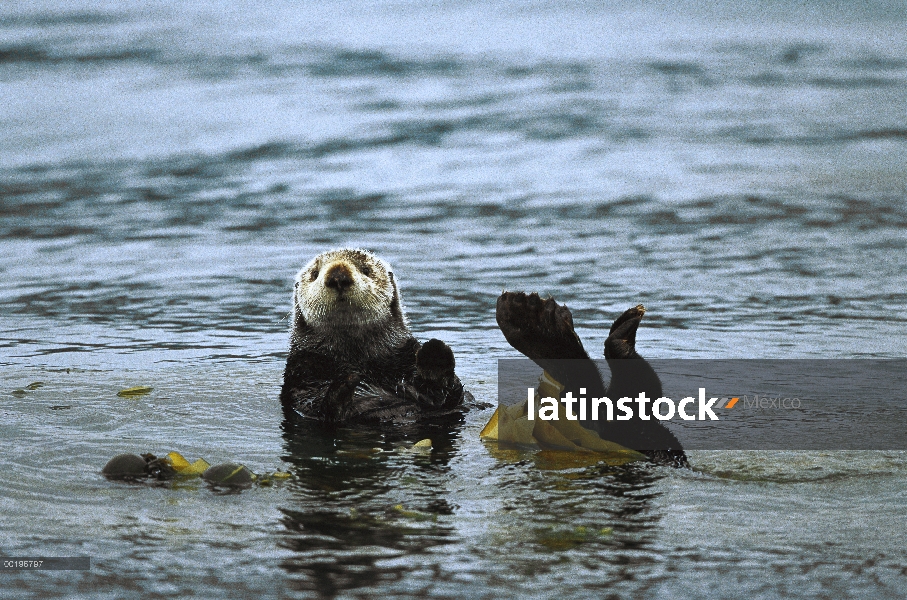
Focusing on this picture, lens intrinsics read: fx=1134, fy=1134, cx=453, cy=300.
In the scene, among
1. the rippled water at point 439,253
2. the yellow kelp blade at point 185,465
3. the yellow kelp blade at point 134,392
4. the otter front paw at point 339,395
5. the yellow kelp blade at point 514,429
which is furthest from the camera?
the yellow kelp blade at point 134,392

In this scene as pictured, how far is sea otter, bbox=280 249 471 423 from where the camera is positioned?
4.62m

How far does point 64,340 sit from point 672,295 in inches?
154

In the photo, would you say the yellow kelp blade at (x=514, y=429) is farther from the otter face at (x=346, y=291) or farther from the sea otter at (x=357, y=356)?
the otter face at (x=346, y=291)

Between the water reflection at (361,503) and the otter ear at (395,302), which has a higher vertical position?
the otter ear at (395,302)

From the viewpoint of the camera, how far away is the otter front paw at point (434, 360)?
4418 millimetres

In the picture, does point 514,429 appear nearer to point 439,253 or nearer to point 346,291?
point 346,291

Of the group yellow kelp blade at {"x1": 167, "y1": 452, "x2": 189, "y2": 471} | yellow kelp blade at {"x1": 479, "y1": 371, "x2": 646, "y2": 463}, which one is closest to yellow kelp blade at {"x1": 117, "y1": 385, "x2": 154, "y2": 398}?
yellow kelp blade at {"x1": 167, "y1": 452, "x2": 189, "y2": 471}

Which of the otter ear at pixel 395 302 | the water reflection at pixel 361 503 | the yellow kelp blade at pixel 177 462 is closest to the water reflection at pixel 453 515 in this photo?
the water reflection at pixel 361 503

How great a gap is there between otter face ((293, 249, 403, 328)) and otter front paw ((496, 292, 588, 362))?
1157 millimetres

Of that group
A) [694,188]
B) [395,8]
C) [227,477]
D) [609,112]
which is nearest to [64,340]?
[227,477]

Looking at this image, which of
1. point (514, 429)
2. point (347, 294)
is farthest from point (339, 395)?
point (514, 429)

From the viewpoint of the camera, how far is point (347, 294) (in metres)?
4.88

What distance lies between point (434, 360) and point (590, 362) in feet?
2.50

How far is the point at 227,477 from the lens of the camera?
3699 mm
